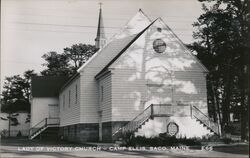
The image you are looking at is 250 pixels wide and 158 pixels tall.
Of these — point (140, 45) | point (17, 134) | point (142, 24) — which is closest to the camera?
point (140, 45)

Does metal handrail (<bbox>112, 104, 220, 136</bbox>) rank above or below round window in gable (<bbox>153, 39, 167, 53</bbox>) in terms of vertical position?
below

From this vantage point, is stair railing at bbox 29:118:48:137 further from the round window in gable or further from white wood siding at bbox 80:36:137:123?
the round window in gable

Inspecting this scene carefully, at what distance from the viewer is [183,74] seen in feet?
97.8

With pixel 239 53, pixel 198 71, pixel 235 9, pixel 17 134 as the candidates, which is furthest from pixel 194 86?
pixel 17 134

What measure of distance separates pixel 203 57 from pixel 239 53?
409 centimetres

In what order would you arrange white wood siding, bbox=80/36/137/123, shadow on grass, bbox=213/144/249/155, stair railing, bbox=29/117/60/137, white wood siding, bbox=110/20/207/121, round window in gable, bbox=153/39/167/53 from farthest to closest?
stair railing, bbox=29/117/60/137 < white wood siding, bbox=80/36/137/123 < round window in gable, bbox=153/39/167/53 < white wood siding, bbox=110/20/207/121 < shadow on grass, bbox=213/144/249/155

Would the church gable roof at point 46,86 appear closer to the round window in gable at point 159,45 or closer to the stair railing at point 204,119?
the round window in gable at point 159,45

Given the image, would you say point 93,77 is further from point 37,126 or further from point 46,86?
point 46,86

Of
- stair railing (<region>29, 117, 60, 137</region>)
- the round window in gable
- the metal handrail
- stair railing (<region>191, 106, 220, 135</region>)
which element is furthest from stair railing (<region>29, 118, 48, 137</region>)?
stair railing (<region>191, 106, 220, 135</region>)

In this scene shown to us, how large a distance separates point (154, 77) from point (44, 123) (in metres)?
22.1

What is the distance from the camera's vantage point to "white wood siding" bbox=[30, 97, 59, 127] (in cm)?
4703

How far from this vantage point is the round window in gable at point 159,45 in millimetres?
29250

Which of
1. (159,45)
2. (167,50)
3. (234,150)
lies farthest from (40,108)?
Result: (234,150)

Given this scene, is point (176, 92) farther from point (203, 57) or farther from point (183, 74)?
point (203, 57)
